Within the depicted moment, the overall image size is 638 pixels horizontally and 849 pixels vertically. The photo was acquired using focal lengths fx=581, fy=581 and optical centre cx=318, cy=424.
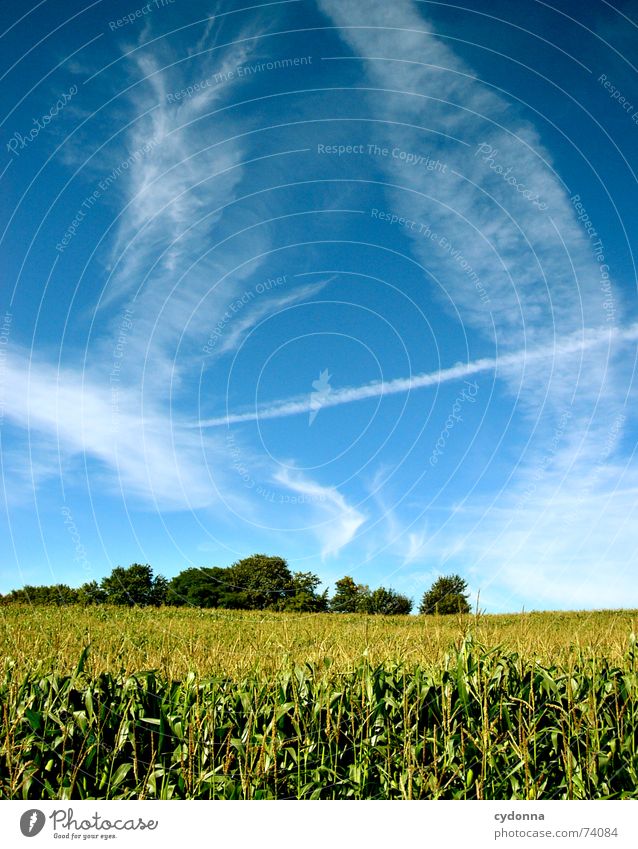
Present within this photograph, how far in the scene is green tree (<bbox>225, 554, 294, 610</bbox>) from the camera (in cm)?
3588

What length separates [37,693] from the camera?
24.9 feet

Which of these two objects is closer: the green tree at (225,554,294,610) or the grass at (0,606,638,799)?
the grass at (0,606,638,799)

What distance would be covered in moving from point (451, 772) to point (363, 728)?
3.85ft

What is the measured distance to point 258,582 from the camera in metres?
37.2

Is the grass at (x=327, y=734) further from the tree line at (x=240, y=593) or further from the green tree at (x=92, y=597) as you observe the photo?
the green tree at (x=92, y=597)

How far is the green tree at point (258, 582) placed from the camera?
3588 centimetres
